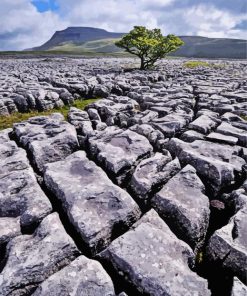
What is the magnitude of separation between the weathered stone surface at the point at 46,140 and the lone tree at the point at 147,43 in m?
37.9

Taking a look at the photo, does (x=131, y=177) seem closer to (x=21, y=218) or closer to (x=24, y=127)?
(x=21, y=218)

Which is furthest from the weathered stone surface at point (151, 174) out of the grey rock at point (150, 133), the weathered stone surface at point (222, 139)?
the weathered stone surface at point (222, 139)

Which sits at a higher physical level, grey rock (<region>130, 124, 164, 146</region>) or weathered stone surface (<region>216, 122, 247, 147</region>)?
grey rock (<region>130, 124, 164, 146</region>)

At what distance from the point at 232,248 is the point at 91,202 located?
3351mm

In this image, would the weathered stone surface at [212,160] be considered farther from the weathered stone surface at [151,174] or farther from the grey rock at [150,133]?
the grey rock at [150,133]

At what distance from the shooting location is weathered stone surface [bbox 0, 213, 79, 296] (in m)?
5.80

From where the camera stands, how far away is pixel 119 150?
10.4 metres

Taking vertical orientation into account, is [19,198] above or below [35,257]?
above

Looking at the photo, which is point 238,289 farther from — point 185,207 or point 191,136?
point 191,136

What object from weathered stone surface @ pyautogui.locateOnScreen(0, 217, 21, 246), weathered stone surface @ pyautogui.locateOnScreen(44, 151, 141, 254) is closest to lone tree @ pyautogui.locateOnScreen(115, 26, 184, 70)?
weathered stone surface @ pyautogui.locateOnScreen(44, 151, 141, 254)

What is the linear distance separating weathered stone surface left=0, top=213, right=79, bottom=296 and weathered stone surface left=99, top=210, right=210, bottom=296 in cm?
85

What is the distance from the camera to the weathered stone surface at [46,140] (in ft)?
34.6

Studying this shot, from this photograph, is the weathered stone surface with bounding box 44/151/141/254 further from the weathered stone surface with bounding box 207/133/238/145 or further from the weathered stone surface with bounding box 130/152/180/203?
the weathered stone surface with bounding box 207/133/238/145

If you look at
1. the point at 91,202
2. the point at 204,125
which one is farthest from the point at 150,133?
the point at 91,202
